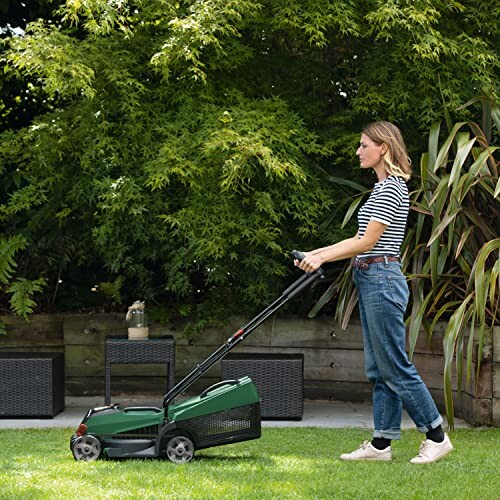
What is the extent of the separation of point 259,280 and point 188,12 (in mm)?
1561

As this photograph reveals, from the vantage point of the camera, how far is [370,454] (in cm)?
412

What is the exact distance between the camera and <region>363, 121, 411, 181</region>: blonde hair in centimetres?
396

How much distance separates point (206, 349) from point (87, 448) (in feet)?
6.85

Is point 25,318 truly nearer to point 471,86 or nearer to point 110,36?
point 110,36

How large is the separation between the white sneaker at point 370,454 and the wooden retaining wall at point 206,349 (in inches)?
64.0

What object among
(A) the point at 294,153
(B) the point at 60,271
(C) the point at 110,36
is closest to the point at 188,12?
(C) the point at 110,36

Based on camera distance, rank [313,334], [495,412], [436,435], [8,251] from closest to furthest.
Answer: [436,435] < [495,412] < [8,251] < [313,334]

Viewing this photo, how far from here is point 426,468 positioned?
3.93 metres

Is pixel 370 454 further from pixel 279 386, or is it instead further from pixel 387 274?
pixel 279 386

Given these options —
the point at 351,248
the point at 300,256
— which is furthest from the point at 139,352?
the point at 351,248

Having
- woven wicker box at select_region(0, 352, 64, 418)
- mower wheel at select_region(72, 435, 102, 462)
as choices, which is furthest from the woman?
woven wicker box at select_region(0, 352, 64, 418)

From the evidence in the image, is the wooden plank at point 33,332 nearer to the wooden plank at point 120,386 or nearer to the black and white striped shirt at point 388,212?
the wooden plank at point 120,386

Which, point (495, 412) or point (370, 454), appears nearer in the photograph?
point (370, 454)

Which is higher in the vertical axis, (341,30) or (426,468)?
(341,30)
